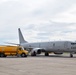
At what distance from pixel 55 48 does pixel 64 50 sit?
2736 mm

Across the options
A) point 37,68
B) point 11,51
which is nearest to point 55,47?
point 11,51

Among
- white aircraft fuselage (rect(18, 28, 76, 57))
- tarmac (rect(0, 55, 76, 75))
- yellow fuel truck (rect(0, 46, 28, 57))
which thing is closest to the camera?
tarmac (rect(0, 55, 76, 75))

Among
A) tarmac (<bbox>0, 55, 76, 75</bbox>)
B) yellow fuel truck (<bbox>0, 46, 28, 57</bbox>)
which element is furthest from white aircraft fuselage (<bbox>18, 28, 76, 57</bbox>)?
tarmac (<bbox>0, 55, 76, 75</bbox>)

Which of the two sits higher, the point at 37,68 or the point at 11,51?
the point at 11,51

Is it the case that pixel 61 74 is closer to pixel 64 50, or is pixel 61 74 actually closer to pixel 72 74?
pixel 72 74

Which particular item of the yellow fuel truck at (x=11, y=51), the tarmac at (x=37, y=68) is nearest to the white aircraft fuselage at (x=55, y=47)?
the yellow fuel truck at (x=11, y=51)

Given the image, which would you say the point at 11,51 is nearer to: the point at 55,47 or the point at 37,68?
the point at 55,47

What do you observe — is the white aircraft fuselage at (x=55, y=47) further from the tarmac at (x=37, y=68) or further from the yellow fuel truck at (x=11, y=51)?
the tarmac at (x=37, y=68)

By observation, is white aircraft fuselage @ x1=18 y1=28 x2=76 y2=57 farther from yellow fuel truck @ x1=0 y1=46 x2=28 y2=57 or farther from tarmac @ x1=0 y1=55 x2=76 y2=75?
tarmac @ x1=0 y1=55 x2=76 y2=75

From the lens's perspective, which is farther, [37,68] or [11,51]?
[11,51]

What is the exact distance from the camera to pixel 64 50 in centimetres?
5041

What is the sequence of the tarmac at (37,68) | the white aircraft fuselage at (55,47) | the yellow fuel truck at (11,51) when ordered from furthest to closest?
the white aircraft fuselage at (55,47)
the yellow fuel truck at (11,51)
the tarmac at (37,68)

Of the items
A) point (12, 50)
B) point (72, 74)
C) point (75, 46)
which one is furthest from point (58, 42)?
point (72, 74)

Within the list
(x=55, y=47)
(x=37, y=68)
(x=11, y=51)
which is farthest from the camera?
(x=55, y=47)
